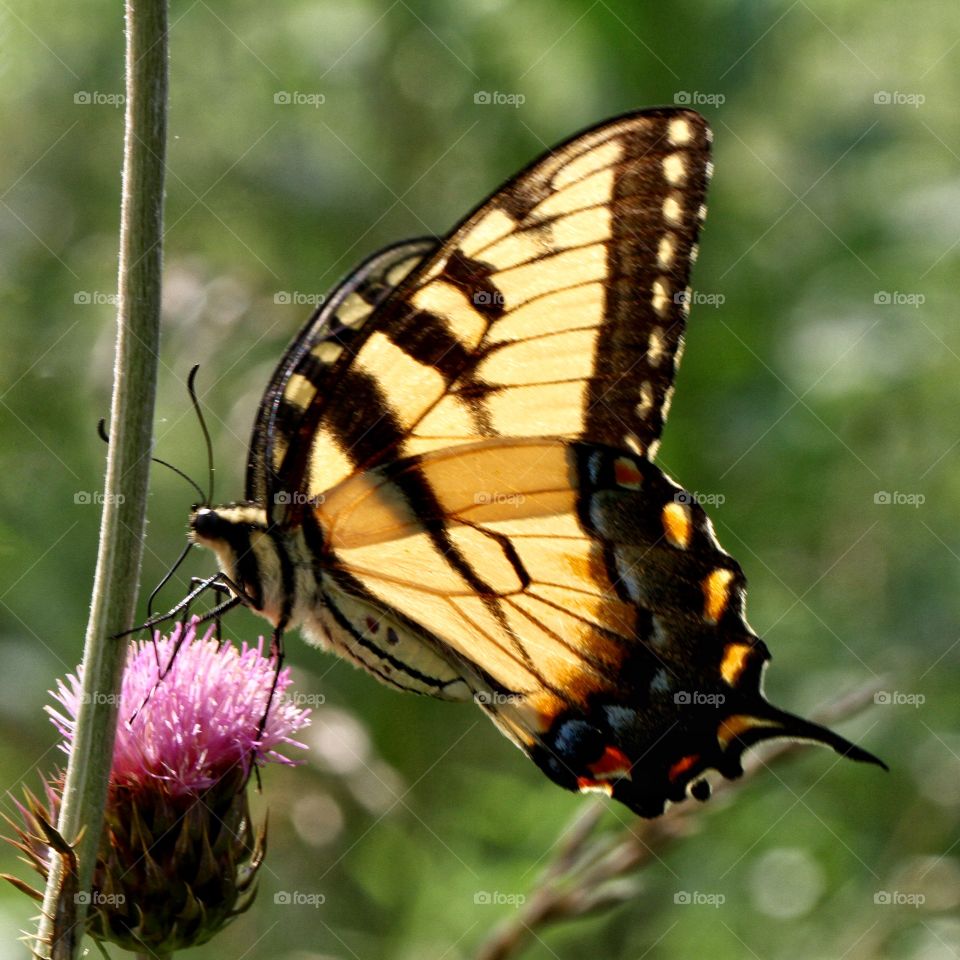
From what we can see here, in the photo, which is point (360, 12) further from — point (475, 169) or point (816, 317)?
point (816, 317)

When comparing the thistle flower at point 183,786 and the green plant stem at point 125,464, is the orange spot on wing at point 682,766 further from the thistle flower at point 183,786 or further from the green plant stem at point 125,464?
the green plant stem at point 125,464

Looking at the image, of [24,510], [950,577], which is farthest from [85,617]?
[950,577]

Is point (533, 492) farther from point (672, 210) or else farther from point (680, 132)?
point (680, 132)

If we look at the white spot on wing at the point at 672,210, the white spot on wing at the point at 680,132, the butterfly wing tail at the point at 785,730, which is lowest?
the butterfly wing tail at the point at 785,730

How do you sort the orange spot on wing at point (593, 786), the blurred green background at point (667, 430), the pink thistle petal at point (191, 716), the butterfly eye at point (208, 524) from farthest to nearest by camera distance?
the blurred green background at point (667, 430) < the orange spot on wing at point (593, 786) < the butterfly eye at point (208, 524) < the pink thistle petal at point (191, 716)

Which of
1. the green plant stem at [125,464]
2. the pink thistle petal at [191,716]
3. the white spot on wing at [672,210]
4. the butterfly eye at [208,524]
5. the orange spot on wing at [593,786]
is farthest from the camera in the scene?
the orange spot on wing at [593,786]

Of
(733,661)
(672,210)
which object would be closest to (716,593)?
(733,661)

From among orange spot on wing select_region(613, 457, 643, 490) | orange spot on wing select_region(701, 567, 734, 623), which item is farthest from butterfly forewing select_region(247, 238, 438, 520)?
orange spot on wing select_region(701, 567, 734, 623)

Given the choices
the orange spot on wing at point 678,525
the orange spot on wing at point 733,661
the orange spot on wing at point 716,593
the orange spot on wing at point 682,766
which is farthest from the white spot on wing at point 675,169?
the orange spot on wing at point 682,766
